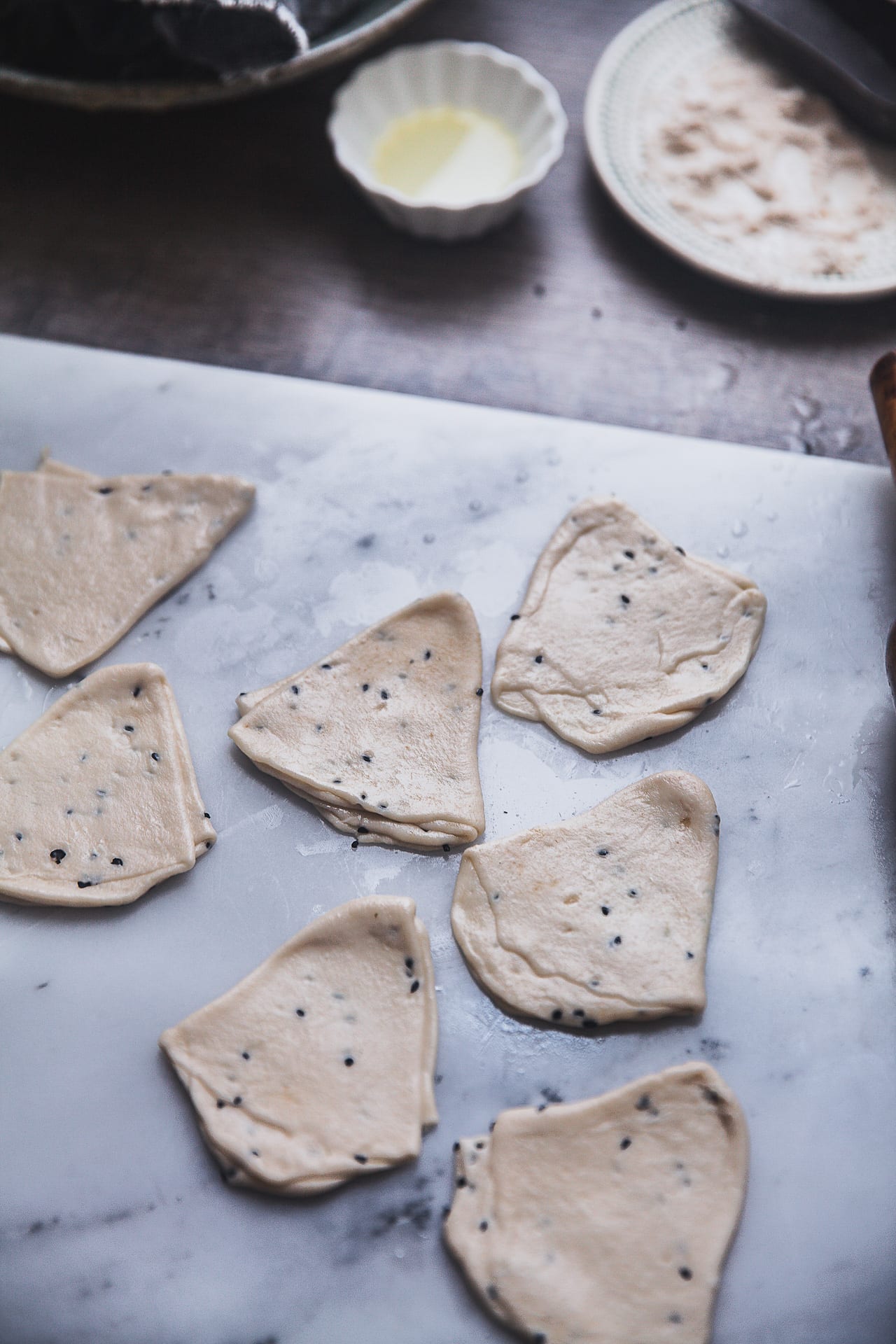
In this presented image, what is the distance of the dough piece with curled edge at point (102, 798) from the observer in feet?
4.38

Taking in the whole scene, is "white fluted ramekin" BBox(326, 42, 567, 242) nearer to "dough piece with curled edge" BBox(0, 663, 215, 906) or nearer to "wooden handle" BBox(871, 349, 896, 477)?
"wooden handle" BBox(871, 349, 896, 477)

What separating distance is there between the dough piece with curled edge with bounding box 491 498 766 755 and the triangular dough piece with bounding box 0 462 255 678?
45 centimetres

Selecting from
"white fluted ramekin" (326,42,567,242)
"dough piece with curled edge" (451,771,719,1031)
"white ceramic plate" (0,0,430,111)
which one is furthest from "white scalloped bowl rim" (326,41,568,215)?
"dough piece with curled edge" (451,771,719,1031)

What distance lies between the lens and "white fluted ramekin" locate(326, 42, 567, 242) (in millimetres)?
1824

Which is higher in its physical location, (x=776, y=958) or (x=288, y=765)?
(x=288, y=765)

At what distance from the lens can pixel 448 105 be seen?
195 centimetres

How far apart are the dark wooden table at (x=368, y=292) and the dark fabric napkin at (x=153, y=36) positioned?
24 cm

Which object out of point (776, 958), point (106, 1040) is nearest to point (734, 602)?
point (776, 958)

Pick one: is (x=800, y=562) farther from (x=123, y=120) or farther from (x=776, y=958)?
(x=123, y=120)

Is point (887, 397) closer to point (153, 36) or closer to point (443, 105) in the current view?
point (443, 105)

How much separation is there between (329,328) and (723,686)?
89cm

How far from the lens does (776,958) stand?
51.2 inches

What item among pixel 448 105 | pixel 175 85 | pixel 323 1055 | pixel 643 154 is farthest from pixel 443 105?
pixel 323 1055

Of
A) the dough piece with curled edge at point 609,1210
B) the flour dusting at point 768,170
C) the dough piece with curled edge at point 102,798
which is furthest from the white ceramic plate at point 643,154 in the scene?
the dough piece with curled edge at point 609,1210
